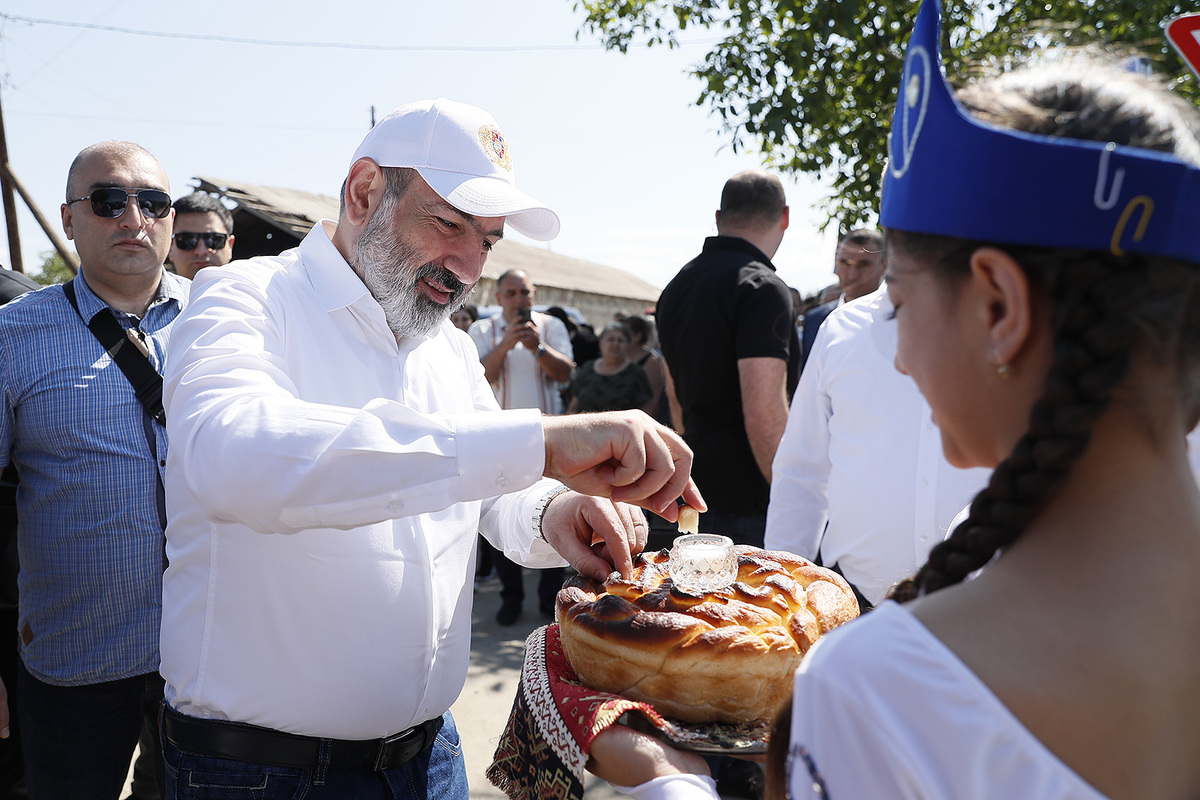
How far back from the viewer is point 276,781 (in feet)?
5.60

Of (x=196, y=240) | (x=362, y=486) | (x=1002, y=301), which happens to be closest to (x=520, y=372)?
(x=196, y=240)

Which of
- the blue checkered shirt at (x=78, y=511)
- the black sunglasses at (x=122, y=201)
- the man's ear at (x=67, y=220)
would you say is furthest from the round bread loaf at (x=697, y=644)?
the man's ear at (x=67, y=220)

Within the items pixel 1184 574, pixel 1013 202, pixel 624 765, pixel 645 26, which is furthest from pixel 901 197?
pixel 645 26

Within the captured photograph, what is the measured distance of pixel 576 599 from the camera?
5.09 ft

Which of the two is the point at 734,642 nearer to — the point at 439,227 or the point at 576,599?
the point at 576,599

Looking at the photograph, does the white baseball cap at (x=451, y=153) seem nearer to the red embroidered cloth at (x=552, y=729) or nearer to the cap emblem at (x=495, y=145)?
the cap emblem at (x=495, y=145)

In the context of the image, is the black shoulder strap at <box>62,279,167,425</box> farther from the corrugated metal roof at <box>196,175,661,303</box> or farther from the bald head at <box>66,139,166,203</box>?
the corrugated metal roof at <box>196,175,661,303</box>

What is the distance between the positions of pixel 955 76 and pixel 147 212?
3120 mm

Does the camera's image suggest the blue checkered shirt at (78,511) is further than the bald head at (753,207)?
No

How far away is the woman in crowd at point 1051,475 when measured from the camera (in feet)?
2.52

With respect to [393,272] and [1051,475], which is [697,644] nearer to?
[1051,475]

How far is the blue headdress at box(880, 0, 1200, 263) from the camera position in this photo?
769mm

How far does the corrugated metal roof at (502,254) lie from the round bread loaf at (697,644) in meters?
6.62

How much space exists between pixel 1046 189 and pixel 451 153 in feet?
4.82
